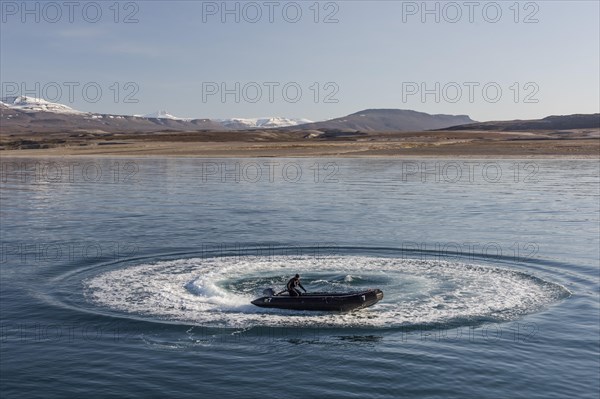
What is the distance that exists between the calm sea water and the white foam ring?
112 mm

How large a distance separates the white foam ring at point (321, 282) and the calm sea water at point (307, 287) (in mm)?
112

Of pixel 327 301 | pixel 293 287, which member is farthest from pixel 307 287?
pixel 327 301

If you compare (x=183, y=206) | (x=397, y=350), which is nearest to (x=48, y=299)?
(x=397, y=350)

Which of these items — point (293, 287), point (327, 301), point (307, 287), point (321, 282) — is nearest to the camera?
point (327, 301)

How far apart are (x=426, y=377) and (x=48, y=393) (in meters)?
10.5

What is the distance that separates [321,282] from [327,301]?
16.1ft

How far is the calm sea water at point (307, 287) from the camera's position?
20047 mm

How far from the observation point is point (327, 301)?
25.9 m

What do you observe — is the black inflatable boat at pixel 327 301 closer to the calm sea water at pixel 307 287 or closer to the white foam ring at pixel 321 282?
the white foam ring at pixel 321 282

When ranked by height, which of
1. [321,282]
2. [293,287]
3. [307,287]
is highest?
[293,287]

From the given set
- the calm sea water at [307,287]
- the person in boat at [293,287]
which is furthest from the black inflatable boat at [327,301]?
the calm sea water at [307,287]

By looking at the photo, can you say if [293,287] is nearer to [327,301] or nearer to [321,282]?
[327,301]

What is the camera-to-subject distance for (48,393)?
18.9 metres

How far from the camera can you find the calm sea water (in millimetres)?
20047
